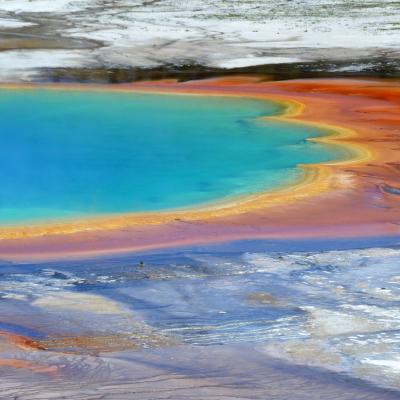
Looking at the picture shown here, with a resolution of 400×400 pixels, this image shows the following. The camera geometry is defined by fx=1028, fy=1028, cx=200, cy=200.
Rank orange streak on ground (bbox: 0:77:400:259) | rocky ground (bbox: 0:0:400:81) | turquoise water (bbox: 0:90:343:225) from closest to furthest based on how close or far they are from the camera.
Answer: orange streak on ground (bbox: 0:77:400:259)
turquoise water (bbox: 0:90:343:225)
rocky ground (bbox: 0:0:400:81)

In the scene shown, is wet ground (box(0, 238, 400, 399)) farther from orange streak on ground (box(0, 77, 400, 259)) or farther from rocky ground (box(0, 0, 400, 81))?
rocky ground (box(0, 0, 400, 81))

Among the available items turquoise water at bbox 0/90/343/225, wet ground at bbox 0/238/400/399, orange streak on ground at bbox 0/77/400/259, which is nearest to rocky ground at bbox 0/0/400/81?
turquoise water at bbox 0/90/343/225

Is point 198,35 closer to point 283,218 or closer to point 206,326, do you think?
point 283,218

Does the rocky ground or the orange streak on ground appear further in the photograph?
the rocky ground

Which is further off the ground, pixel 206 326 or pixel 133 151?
pixel 206 326

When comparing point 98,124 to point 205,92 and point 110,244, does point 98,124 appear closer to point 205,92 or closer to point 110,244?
point 205,92

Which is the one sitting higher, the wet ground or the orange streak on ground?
the wet ground

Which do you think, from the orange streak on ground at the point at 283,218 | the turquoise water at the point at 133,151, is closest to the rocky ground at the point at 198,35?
the turquoise water at the point at 133,151

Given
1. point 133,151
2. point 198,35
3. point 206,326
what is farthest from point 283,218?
point 198,35

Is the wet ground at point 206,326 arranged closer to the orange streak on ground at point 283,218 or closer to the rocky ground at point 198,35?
the orange streak on ground at point 283,218
